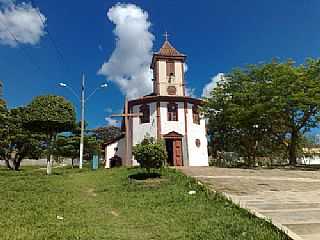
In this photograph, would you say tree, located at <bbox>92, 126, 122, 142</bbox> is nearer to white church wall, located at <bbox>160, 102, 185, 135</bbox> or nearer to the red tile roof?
the red tile roof

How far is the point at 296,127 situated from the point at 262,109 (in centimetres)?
461

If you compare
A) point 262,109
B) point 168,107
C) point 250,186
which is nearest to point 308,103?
point 262,109

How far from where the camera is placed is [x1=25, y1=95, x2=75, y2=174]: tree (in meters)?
19.2

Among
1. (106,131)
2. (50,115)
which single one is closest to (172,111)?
(50,115)

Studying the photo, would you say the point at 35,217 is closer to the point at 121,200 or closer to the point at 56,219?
the point at 56,219

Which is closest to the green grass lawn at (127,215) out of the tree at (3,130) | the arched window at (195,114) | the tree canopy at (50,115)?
the tree canopy at (50,115)

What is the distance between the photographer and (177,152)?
26.8 meters

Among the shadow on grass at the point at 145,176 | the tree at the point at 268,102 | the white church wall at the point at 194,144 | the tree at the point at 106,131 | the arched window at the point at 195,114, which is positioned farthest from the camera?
the tree at the point at 106,131

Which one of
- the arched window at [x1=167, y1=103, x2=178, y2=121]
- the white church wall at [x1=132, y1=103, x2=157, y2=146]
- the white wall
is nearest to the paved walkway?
the white church wall at [x1=132, y1=103, x2=157, y2=146]

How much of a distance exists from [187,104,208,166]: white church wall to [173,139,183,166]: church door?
2.70 feet

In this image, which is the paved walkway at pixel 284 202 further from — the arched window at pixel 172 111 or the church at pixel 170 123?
the arched window at pixel 172 111

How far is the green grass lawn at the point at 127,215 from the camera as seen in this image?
19.7ft

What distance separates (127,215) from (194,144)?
64.6 ft

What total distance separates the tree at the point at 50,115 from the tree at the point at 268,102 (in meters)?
12.2
